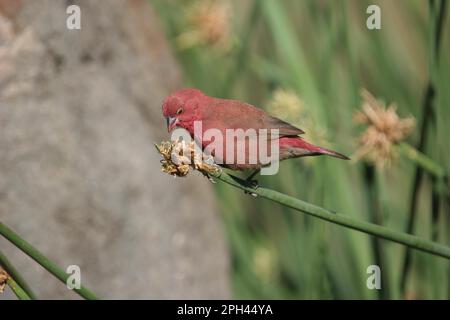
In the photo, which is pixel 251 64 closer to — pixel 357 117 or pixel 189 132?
pixel 357 117

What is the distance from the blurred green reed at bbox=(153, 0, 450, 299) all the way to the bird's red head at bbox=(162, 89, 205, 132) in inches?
17.2

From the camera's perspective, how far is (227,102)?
1.22 m

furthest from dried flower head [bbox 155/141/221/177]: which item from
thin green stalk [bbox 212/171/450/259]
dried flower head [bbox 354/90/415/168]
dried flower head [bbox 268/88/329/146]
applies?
dried flower head [bbox 268/88/329/146]

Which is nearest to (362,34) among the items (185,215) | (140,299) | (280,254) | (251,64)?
(251,64)

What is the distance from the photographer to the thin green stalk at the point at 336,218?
99cm

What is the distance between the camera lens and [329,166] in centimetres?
168

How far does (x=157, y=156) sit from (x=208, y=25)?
392 mm

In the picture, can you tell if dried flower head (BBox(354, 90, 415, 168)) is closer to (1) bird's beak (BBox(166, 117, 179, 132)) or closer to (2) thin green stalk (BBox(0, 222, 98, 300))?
(1) bird's beak (BBox(166, 117, 179, 132))

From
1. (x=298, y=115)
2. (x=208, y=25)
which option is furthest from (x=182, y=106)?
(x=208, y=25)

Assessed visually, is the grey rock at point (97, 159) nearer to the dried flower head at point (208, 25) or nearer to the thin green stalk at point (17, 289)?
the dried flower head at point (208, 25)

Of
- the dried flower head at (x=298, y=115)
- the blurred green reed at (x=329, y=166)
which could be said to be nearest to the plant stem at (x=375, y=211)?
the blurred green reed at (x=329, y=166)

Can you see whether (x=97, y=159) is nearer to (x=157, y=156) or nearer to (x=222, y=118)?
(x=157, y=156)

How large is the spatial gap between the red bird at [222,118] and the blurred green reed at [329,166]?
0.33 m

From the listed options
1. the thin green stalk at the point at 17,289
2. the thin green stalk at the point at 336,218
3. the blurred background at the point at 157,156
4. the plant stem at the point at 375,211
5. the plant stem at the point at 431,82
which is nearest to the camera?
the thin green stalk at the point at 336,218
